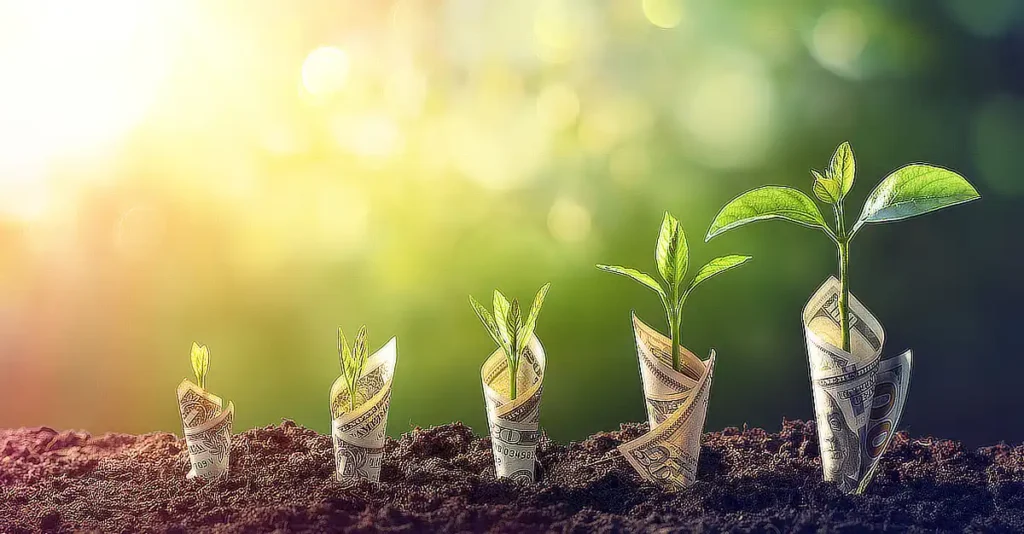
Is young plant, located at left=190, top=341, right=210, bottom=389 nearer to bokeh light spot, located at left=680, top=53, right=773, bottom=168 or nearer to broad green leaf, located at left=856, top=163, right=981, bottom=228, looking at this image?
bokeh light spot, located at left=680, top=53, right=773, bottom=168

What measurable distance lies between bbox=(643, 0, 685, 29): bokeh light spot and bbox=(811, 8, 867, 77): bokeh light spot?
0.30 m

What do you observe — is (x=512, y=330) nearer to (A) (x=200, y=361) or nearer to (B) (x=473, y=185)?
(B) (x=473, y=185)

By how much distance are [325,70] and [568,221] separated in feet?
2.16

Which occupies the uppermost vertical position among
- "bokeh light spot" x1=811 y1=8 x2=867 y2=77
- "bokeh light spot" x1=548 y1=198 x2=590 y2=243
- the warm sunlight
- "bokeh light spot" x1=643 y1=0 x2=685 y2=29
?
the warm sunlight

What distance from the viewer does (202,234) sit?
1964 millimetres

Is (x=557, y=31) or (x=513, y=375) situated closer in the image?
(x=513, y=375)

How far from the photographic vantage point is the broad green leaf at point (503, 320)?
156 cm

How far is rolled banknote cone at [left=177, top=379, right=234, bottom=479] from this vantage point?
1591mm

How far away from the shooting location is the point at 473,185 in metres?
1.88

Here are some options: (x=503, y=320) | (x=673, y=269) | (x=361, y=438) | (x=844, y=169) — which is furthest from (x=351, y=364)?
(x=844, y=169)

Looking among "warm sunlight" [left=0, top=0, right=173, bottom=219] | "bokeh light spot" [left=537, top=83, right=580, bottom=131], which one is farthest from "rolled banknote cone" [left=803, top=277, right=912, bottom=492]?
"warm sunlight" [left=0, top=0, right=173, bottom=219]

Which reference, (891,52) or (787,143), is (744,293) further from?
(891,52)

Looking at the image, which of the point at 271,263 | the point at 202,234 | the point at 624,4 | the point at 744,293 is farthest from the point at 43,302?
the point at 744,293

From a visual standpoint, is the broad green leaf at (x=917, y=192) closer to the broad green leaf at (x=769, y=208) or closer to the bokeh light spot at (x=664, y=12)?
the broad green leaf at (x=769, y=208)
